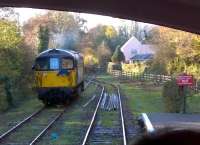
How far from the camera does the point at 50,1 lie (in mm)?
8617

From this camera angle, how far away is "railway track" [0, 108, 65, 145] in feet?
58.1

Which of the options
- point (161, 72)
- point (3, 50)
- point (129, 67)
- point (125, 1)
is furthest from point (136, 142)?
point (129, 67)

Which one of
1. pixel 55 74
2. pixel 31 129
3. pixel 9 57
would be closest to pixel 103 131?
pixel 31 129

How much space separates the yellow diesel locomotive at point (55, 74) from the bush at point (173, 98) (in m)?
6.84

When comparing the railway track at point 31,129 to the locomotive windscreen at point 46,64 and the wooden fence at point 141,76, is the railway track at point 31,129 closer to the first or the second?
the locomotive windscreen at point 46,64

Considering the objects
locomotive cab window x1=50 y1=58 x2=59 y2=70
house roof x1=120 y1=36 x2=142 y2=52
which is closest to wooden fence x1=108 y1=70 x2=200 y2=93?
locomotive cab window x1=50 y1=58 x2=59 y2=70

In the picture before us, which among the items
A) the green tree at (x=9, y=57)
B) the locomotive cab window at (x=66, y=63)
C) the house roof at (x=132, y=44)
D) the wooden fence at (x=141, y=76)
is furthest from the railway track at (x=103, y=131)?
the house roof at (x=132, y=44)

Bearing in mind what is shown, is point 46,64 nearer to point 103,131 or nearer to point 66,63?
point 66,63

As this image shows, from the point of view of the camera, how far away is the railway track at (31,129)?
17.7m

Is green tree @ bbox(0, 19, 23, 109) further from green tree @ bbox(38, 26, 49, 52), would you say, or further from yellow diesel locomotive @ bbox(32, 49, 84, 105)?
green tree @ bbox(38, 26, 49, 52)

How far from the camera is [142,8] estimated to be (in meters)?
8.49

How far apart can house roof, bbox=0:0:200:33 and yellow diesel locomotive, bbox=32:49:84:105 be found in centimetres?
2156

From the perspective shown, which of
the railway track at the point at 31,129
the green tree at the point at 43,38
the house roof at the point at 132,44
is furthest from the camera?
the house roof at the point at 132,44

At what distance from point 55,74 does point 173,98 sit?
8.10m
